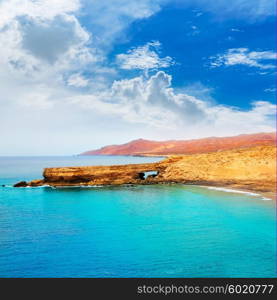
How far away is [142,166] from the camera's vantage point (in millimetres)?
46469

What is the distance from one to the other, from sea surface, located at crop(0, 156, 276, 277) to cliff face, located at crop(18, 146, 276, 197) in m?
11.6

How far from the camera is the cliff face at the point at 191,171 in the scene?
39.1 meters

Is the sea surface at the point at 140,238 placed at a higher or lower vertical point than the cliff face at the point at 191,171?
lower

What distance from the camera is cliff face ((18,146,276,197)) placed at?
128ft

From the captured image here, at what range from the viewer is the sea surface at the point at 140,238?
36.9 ft

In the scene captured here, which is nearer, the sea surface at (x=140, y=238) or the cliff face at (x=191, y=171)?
the sea surface at (x=140, y=238)

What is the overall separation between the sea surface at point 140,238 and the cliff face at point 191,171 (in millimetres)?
11593

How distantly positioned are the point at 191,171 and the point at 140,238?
30.3m

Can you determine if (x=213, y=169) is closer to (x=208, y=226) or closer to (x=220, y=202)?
(x=220, y=202)

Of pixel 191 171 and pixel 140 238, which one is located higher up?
pixel 191 171

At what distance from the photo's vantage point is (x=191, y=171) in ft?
146

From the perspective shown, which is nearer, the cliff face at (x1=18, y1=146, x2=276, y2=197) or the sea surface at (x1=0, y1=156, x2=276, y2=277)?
the sea surface at (x1=0, y1=156, x2=276, y2=277)
